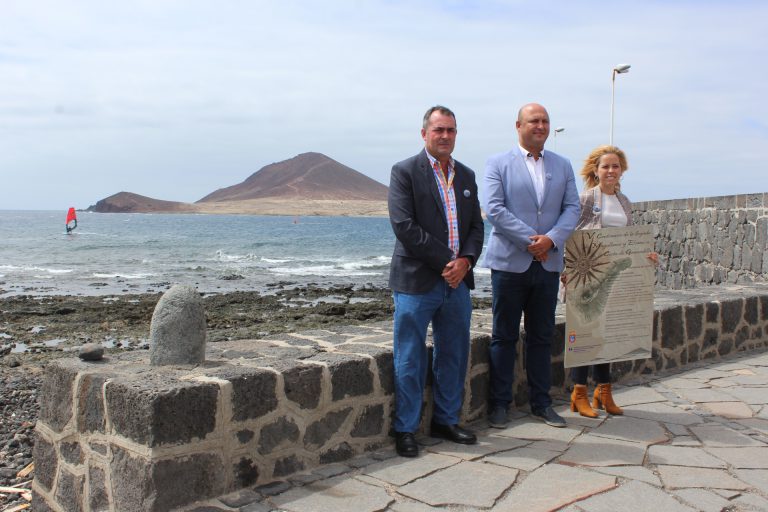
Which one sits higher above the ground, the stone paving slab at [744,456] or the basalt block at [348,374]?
the basalt block at [348,374]

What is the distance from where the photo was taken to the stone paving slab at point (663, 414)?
4.25 m

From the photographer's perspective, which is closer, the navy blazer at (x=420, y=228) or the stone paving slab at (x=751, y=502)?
the stone paving slab at (x=751, y=502)

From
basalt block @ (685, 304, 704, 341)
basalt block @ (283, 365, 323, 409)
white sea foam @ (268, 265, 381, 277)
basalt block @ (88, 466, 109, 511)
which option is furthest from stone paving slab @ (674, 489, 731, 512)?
white sea foam @ (268, 265, 381, 277)

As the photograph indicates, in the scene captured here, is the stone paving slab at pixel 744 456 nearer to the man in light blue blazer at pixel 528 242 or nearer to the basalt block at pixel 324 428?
the man in light blue blazer at pixel 528 242

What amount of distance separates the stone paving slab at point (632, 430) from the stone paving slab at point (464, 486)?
903mm

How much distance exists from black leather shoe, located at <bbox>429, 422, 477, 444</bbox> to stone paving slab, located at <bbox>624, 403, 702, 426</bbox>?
1.22 meters

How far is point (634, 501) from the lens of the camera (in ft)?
9.82

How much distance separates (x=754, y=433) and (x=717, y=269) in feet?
30.2

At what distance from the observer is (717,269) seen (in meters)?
12.4

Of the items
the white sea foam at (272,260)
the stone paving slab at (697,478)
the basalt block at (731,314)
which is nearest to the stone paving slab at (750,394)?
the basalt block at (731,314)

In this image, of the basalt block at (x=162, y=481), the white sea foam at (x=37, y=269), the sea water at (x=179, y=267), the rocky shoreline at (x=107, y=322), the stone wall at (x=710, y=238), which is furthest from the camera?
the white sea foam at (x=37, y=269)

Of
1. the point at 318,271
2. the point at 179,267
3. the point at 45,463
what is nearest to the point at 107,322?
the point at 45,463

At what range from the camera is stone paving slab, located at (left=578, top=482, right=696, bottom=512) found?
292 centimetres

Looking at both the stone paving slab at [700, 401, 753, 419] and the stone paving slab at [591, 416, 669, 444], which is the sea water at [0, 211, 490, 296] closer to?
the stone paving slab at [700, 401, 753, 419]
